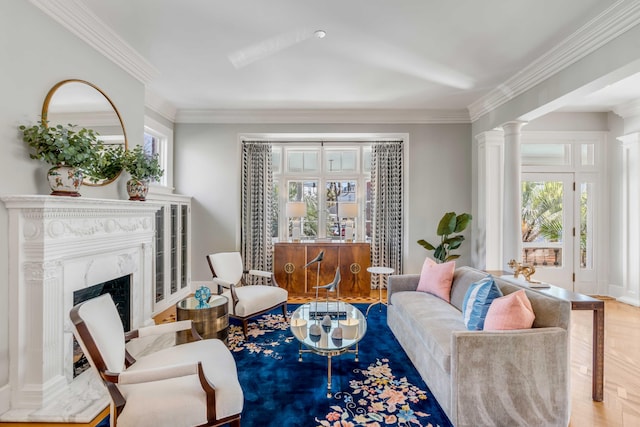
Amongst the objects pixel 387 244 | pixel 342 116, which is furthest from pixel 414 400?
pixel 342 116

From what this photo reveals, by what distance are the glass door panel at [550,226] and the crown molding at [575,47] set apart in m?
1.84

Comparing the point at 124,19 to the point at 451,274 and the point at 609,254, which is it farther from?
the point at 609,254

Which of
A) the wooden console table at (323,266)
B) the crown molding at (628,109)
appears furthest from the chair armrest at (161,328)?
the crown molding at (628,109)

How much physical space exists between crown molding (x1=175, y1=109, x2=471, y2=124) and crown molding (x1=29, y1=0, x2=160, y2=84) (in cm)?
148

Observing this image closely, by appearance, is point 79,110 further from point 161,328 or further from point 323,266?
point 323,266

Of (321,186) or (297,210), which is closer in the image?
(297,210)

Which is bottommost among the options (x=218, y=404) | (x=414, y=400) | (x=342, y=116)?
(x=414, y=400)

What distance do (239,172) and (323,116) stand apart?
1683mm

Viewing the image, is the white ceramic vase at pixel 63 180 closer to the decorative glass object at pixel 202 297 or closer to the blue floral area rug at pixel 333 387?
the decorative glass object at pixel 202 297

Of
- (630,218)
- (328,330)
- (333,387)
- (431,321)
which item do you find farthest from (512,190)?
(333,387)

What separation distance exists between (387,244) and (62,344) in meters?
4.34

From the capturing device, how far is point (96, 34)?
8.59 ft

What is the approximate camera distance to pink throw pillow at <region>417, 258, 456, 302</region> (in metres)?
3.18

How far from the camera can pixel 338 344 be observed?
227cm
